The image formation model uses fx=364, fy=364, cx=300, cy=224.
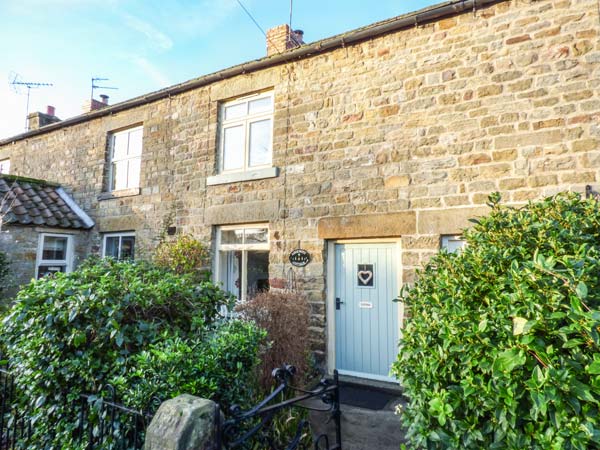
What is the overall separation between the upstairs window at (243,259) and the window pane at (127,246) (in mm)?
2752

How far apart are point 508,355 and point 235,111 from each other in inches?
277

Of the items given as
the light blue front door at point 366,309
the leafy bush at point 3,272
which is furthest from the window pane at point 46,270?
the light blue front door at point 366,309

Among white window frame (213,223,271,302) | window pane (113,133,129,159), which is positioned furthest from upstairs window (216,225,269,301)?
window pane (113,133,129,159)

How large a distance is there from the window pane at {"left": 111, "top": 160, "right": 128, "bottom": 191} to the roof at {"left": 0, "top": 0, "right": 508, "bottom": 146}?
140 cm

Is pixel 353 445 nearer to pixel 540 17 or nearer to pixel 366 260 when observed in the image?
pixel 366 260

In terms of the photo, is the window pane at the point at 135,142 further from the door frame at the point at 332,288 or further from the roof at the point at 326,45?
the door frame at the point at 332,288

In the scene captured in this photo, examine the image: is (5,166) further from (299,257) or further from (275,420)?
(275,420)

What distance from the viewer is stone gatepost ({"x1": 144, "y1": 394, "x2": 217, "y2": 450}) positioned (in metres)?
2.12

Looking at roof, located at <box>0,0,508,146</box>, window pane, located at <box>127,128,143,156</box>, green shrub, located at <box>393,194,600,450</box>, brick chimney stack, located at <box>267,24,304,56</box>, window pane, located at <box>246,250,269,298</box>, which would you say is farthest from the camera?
window pane, located at <box>127,128,143,156</box>

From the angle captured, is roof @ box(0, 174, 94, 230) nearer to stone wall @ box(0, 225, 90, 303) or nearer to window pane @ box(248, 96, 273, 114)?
stone wall @ box(0, 225, 90, 303)

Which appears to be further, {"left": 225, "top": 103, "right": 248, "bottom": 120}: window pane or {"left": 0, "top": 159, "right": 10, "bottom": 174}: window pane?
{"left": 0, "top": 159, "right": 10, "bottom": 174}: window pane

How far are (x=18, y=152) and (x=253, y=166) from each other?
9489mm

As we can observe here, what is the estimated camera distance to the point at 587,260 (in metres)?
2.28

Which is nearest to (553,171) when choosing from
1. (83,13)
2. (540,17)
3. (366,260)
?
(540,17)
